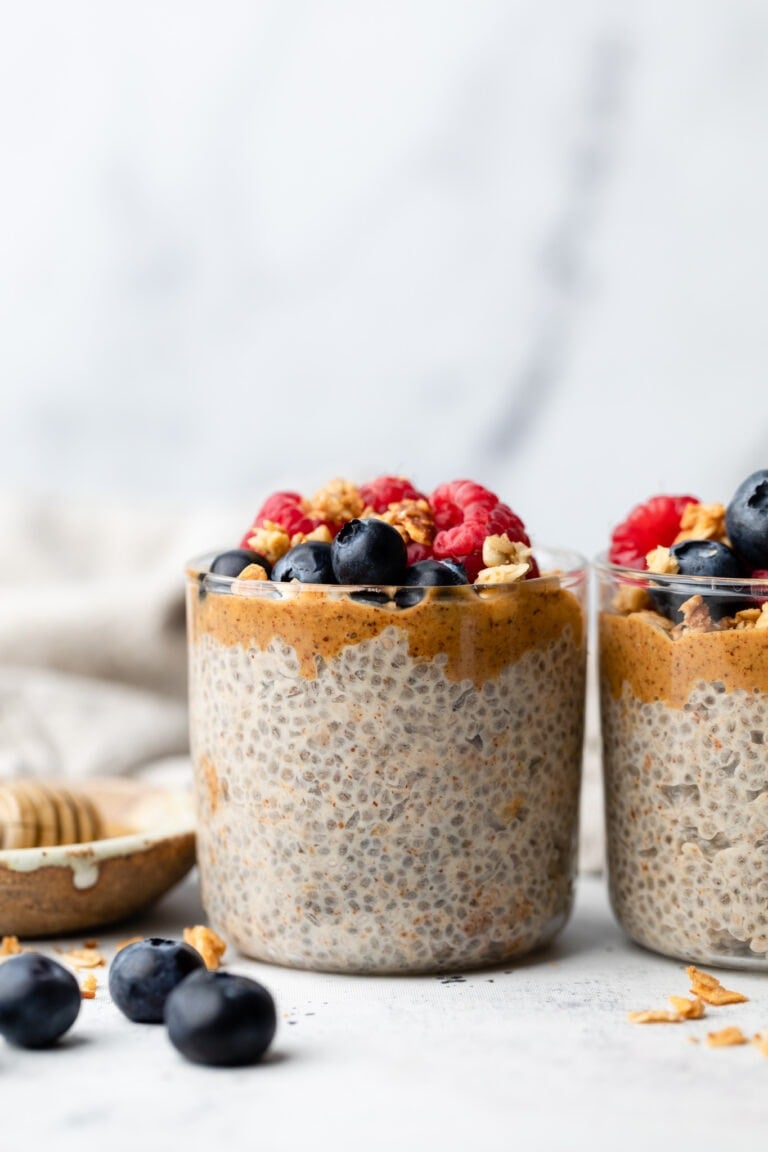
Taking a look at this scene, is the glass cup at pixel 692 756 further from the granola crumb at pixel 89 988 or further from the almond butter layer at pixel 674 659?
the granola crumb at pixel 89 988

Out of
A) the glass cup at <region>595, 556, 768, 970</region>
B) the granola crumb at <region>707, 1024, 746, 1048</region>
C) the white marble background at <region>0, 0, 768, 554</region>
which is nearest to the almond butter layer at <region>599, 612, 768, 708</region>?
the glass cup at <region>595, 556, 768, 970</region>

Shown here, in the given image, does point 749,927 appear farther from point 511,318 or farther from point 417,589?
point 511,318

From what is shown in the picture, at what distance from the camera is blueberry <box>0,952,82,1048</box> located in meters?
0.92

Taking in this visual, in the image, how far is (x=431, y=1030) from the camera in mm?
959

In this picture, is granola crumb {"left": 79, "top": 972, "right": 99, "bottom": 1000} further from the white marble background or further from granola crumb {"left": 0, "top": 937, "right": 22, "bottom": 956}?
the white marble background

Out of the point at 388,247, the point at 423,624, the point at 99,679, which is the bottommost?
the point at 99,679

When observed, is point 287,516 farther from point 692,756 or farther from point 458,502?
point 692,756

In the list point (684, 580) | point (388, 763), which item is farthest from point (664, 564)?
point (388, 763)

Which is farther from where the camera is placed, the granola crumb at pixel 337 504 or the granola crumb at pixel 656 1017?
the granola crumb at pixel 337 504

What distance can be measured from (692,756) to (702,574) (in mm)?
133

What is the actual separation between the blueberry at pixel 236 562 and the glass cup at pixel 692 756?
27 cm

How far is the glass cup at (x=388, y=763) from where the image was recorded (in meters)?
1.04

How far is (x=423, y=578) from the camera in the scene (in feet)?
3.39

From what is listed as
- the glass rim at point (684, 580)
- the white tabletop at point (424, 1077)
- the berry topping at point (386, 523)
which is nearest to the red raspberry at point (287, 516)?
the berry topping at point (386, 523)
